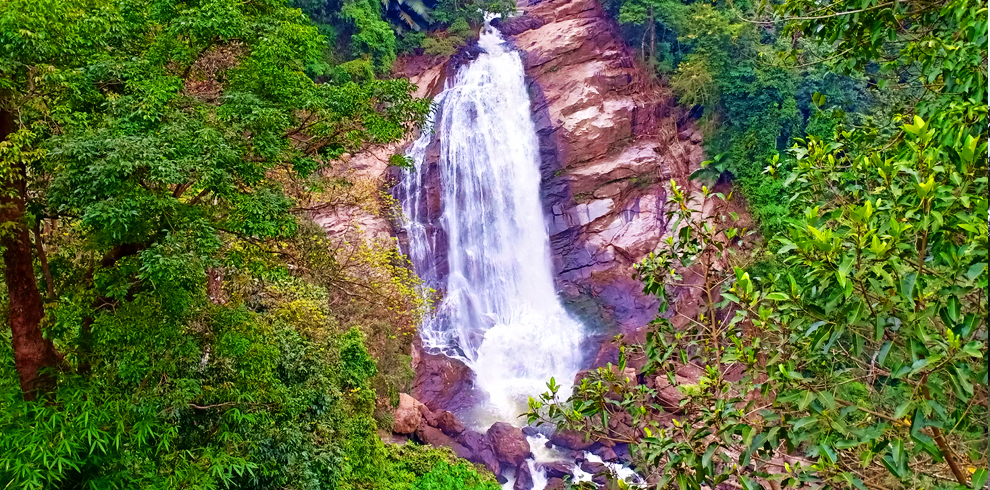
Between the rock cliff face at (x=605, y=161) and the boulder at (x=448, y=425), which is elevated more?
the rock cliff face at (x=605, y=161)

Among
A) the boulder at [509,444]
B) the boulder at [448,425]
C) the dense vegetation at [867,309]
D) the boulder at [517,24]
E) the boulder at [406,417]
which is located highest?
the dense vegetation at [867,309]

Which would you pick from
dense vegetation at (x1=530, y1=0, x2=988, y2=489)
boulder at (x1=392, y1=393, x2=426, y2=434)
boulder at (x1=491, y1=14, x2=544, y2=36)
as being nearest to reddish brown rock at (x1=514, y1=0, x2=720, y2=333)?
boulder at (x1=491, y1=14, x2=544, y2=36)

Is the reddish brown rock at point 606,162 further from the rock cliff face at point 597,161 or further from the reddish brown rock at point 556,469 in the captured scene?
the reddish brown rock at point 556,469

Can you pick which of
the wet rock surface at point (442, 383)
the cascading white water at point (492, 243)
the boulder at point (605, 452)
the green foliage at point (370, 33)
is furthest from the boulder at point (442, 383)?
the green foliage at point (370, 33)

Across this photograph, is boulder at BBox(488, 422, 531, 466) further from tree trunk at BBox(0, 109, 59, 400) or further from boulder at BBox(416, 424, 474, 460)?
tree trunk at BBox(0, 109, 59, 400)

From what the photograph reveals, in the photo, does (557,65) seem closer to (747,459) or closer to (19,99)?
(19,99)
